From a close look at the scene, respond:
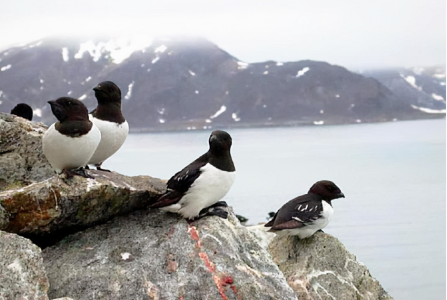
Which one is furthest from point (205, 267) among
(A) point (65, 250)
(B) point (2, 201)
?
(B) point (2, 201)

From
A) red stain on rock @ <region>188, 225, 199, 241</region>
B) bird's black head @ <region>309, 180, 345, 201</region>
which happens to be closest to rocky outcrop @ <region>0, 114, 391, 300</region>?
red stain on rock @ <region>188, 225, 199, 241</region>

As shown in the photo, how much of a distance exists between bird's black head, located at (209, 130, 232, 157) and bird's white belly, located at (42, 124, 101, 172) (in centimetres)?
95

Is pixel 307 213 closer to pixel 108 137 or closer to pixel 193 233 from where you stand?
pixel 193 233

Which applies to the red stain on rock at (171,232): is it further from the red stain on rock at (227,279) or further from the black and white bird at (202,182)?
the red stain on rock at (227,279)

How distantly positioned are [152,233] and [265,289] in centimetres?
100

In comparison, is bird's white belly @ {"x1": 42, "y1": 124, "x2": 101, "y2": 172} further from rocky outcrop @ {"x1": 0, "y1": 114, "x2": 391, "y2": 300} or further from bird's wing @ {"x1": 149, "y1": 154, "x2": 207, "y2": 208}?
bird's wing @ {"x1": 149, "y1": 154, "x2": 207, "y2": 208}

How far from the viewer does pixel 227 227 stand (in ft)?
13.9

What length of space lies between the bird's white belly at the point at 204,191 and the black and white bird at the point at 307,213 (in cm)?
142

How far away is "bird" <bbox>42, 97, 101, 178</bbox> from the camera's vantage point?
3893 mm

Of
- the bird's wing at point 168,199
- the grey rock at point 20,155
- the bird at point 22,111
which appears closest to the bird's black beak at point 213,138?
the bird's wing at point 168,199

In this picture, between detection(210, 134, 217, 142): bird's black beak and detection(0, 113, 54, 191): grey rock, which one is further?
detection(0, 113, 54, 191): grey rock

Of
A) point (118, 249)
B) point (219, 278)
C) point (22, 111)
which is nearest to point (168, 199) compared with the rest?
point (118, 249)

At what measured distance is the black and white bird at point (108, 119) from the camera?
4555 mm

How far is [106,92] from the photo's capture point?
4.57m
